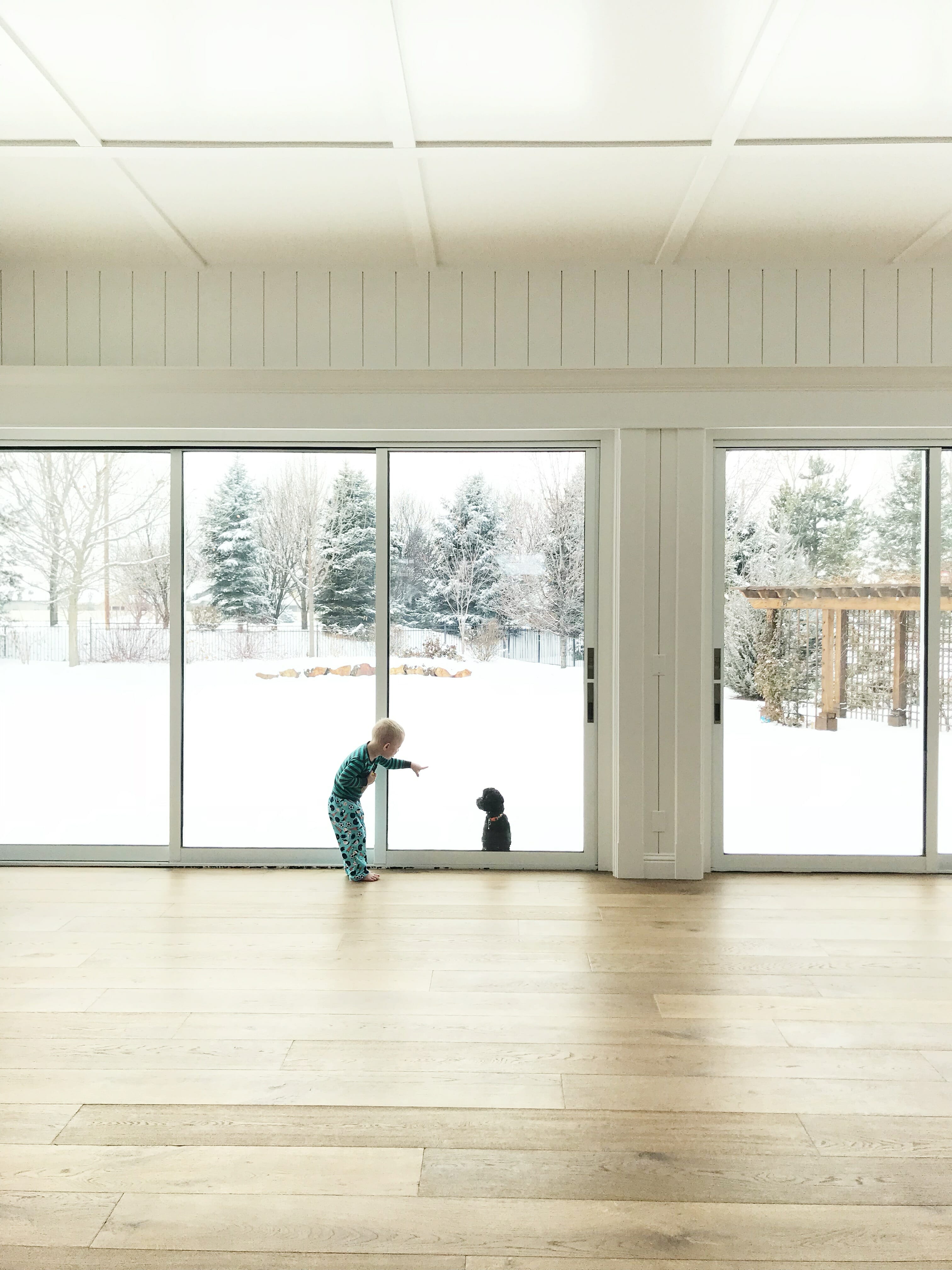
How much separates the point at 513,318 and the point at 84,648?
102 inches

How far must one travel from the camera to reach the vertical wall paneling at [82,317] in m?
3.97

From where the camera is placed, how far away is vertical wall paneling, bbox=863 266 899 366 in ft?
12.8

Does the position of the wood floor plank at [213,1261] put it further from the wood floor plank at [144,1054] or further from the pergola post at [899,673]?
the pergola post at [899,673]

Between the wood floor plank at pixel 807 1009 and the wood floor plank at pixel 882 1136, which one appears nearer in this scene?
the wood floor plank at pixel 882 1136

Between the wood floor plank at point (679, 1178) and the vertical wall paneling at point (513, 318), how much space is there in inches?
123

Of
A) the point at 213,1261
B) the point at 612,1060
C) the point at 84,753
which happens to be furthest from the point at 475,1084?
the point at 84,753

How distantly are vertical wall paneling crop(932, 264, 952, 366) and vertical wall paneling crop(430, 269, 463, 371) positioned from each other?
83.6 inches

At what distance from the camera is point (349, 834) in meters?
4.01

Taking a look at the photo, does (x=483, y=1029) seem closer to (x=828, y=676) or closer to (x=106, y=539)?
(x=828, y=676)

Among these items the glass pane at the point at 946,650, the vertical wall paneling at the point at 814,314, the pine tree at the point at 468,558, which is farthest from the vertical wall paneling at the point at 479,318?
the glass pane at the point at 946,650

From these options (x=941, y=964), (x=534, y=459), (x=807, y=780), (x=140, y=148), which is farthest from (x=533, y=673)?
(x=140, y=148)

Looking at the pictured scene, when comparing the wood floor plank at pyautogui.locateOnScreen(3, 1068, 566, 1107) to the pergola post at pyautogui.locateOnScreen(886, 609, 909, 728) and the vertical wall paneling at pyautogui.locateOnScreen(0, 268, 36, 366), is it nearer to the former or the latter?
the pergola post at pyautogui.locateOnScreen(886, 609, 909, 728)

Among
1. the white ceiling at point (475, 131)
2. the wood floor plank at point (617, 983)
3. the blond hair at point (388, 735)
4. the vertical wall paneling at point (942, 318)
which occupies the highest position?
the white ceiling at point (475, 131)

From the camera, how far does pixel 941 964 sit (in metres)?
3.07
